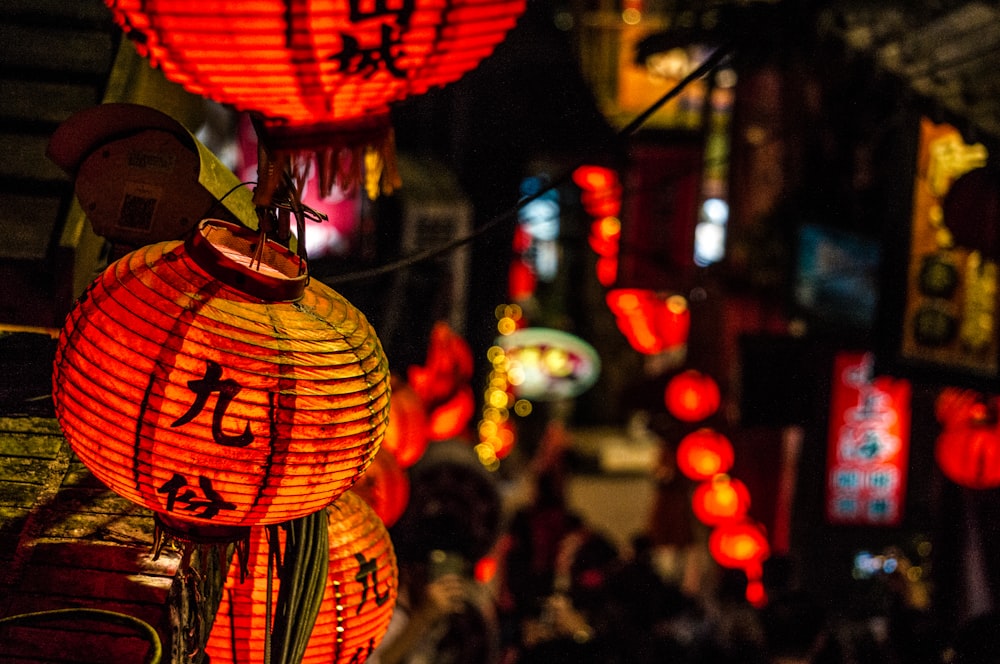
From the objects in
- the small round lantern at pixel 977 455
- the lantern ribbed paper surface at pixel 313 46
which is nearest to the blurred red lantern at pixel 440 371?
the small round lantern at pixel 977 455

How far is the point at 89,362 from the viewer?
2.61m

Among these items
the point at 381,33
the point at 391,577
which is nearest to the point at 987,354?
the point at 391,577

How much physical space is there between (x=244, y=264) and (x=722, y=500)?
34.2ft

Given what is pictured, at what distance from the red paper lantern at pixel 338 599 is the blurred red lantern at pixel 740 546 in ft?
30.0

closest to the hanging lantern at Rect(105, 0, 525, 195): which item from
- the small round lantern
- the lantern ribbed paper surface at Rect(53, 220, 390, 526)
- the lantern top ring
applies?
the lantern top ring

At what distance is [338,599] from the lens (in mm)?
3424

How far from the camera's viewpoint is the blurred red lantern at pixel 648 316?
566 inches

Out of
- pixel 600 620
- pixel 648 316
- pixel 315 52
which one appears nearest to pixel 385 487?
pixel 315 52

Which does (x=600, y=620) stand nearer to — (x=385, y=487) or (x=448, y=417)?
(x=448, y=417)

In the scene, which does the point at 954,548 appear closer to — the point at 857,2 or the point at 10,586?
the point at 857,2

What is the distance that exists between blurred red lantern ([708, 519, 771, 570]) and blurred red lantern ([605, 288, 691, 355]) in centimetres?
372

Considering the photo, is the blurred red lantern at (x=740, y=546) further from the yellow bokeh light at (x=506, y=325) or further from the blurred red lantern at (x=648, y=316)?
the yellow bokeh light at (x=506, y=325)

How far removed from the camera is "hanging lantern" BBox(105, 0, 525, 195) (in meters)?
2.60

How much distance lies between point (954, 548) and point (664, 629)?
5.02 m
